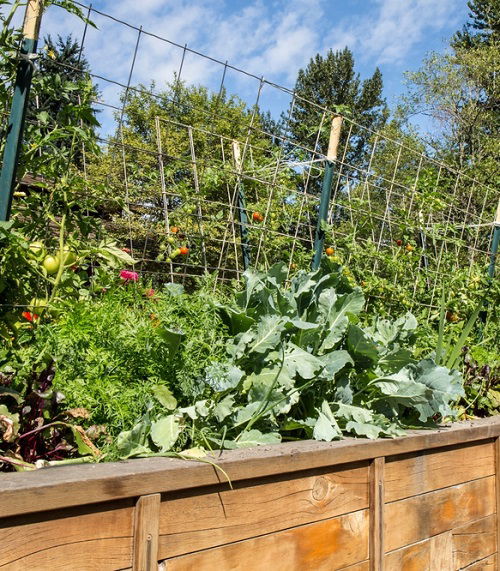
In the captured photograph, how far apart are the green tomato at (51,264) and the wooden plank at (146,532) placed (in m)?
0.92

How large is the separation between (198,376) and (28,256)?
65 cm

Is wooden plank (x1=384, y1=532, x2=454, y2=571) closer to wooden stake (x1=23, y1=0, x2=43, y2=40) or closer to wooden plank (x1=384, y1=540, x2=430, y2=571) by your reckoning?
wooden plank (x1=384, y1=540, x2=430, y2=571)

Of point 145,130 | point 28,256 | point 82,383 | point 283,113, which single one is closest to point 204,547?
point 82,383

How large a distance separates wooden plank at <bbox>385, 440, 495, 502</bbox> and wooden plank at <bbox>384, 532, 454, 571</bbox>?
0.15 metres

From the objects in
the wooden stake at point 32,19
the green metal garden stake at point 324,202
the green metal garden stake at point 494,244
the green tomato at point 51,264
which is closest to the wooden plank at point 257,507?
A: the green tomato at point 51,264

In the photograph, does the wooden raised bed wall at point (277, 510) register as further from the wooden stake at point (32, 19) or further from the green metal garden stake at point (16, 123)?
the wooden stake at point (32, 19)

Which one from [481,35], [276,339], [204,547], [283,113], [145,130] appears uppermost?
[481,35]

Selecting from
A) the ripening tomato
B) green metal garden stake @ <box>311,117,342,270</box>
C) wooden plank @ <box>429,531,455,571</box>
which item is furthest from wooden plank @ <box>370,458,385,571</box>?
green metal garden stake @ <box>311,117,342,270</box>

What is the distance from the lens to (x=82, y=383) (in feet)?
4.72

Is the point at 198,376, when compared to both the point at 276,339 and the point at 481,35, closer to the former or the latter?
the point at 276,339

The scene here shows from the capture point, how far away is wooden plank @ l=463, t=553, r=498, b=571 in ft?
6.96

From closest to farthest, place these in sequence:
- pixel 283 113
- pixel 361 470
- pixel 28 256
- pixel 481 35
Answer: pixel 361 470 < pixel 28 256 < pixel 481 35 < pixel 283 113

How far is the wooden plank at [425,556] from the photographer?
1.75 m

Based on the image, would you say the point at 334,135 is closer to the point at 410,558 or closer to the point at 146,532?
the point at 410,558
